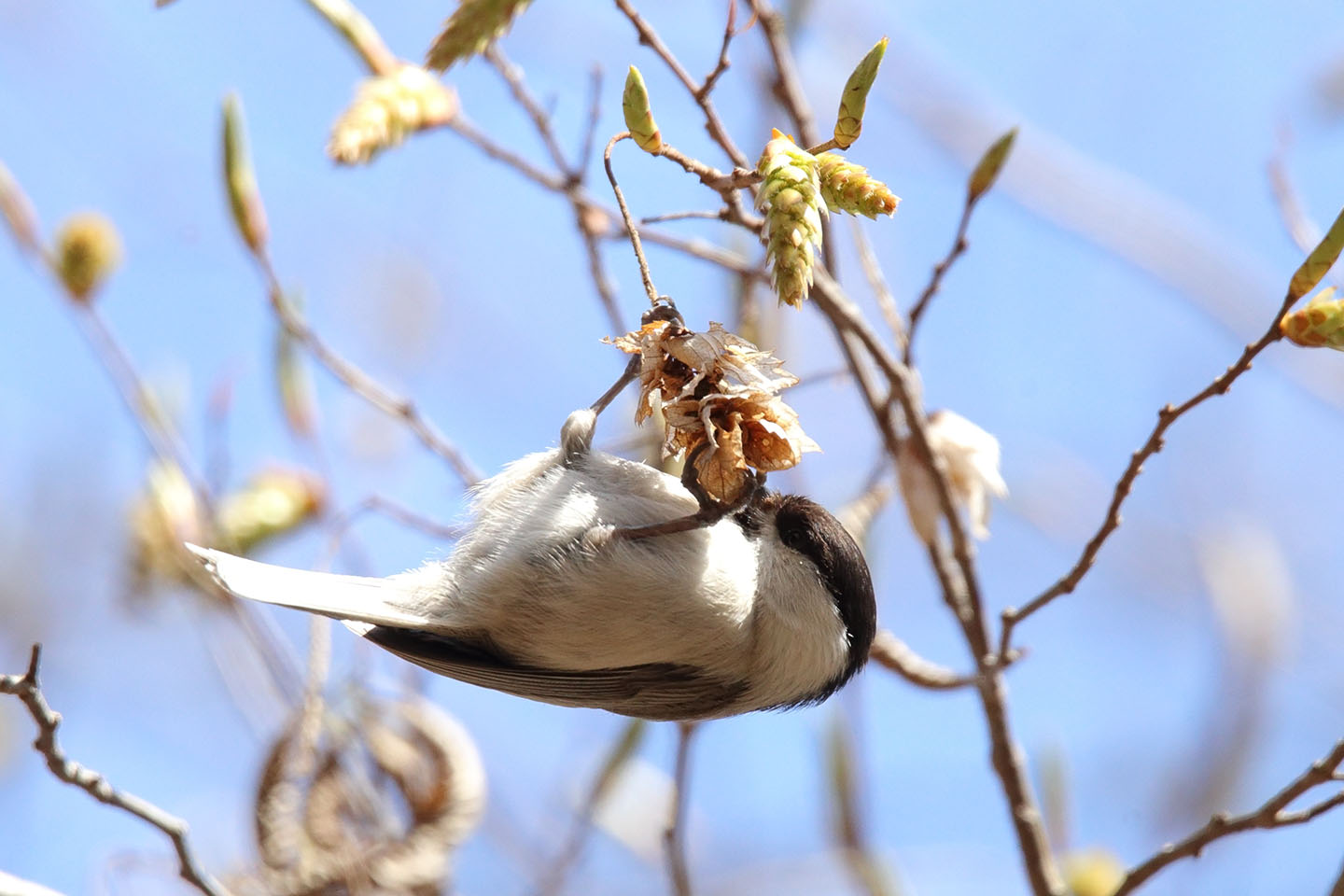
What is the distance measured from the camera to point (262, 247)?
6.81ft

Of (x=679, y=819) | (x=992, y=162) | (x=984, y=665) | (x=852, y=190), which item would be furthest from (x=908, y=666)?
(x=852, y=190)

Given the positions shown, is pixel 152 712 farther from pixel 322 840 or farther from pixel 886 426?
pixel 886 426

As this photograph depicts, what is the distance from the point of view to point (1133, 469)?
1580 mm

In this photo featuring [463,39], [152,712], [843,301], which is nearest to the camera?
[463,39]

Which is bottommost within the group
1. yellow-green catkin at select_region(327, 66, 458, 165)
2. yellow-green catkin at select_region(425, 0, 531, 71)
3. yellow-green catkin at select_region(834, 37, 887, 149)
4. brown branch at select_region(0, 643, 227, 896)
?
brown branch at select_region(0, 643, 227, 896)

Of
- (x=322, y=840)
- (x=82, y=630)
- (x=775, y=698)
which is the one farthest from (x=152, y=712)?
(x=775, y=698)

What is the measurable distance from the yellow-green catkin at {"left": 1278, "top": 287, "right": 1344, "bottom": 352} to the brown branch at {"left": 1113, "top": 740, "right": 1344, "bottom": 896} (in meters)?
0.54

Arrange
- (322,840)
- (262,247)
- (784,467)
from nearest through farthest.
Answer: (784,467) → (262,247) → (322,840)

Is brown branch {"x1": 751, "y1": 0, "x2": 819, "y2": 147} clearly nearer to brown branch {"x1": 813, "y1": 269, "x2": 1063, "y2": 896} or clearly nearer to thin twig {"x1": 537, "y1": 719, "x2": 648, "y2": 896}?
brown branch {"x1": 813, "y1": 269, "x2": 1063, "y2": 896}

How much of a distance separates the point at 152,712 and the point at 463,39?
17.7 ft

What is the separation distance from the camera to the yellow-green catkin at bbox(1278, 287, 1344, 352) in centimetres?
130

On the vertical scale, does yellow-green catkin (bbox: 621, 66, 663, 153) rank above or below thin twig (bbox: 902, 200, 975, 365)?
below

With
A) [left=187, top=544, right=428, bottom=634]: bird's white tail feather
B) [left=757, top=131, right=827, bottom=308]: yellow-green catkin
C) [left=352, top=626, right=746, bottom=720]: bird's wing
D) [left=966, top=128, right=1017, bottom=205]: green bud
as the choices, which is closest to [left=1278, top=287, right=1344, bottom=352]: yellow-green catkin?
[left=966, top=128, right=1017, bottom=205]: green bud

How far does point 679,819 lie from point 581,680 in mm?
344
